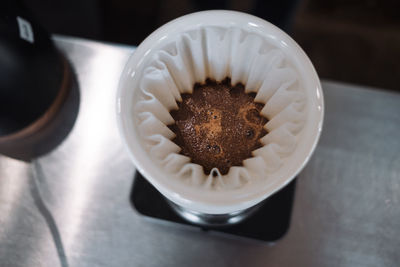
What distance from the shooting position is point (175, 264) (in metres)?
0.50

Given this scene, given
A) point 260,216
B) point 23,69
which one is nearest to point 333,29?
point 260,216

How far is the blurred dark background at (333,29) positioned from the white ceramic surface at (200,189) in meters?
0.76

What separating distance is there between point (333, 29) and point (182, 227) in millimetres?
876

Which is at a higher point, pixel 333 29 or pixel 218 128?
pixel 218 128

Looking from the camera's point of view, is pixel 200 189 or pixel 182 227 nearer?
pixel 200 189

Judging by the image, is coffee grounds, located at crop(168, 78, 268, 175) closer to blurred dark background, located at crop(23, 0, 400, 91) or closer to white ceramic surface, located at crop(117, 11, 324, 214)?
white ceramic surface, located at crop(117, 11, 324, 214)

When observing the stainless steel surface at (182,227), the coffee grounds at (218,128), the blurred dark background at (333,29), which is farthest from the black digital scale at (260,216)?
the blurred dark background at (333,29)

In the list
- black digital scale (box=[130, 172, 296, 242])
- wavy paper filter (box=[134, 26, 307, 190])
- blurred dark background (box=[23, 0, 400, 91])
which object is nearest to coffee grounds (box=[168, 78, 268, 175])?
wavy paper filter (box=[134, 26, 307, 190])

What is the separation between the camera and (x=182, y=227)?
19.9 inches

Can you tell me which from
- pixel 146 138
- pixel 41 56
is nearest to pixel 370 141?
pixel 146 138

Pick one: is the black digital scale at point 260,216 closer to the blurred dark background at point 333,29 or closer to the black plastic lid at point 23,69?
the black plastic lid at point 23,69

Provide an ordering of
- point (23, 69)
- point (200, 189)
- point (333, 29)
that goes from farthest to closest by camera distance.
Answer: point (333, 29) → point (23, 69) → point (200, 189)

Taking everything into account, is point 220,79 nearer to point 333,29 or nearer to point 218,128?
point 218,128

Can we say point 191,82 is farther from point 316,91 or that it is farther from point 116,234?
point 116,234
